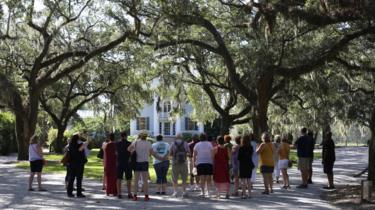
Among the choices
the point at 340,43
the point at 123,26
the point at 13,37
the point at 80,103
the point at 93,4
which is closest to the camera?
the point at 340,43

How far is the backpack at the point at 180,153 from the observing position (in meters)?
15.2

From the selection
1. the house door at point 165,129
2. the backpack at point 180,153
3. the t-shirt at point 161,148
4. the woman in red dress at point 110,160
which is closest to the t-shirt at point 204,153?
the backpack at point 180,153

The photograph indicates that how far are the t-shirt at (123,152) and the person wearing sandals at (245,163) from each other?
2.95 meters

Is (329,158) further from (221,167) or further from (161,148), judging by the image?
(161,148)

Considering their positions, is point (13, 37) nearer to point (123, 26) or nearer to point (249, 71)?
point (123, 26)

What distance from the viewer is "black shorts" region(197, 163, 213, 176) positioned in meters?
14.8

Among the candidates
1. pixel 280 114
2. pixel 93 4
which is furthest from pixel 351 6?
pixel 280 114

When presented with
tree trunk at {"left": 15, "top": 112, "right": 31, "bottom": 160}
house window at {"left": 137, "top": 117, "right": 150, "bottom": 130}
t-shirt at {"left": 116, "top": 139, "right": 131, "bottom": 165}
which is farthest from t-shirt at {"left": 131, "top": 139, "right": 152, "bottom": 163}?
house window at {"left": 137, "top": 117, "right": 150, "bottom": 130}

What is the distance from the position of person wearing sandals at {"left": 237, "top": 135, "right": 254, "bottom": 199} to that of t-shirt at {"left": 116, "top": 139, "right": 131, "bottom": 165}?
2951mm

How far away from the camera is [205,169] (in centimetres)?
1484

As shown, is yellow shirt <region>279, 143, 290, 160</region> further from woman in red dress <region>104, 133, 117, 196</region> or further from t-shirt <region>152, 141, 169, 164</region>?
woman in red dress <region>104, 133, 117, 196</region>

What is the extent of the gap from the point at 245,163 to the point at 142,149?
2746mm

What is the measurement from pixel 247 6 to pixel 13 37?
529 inches

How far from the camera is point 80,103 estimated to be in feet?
141
